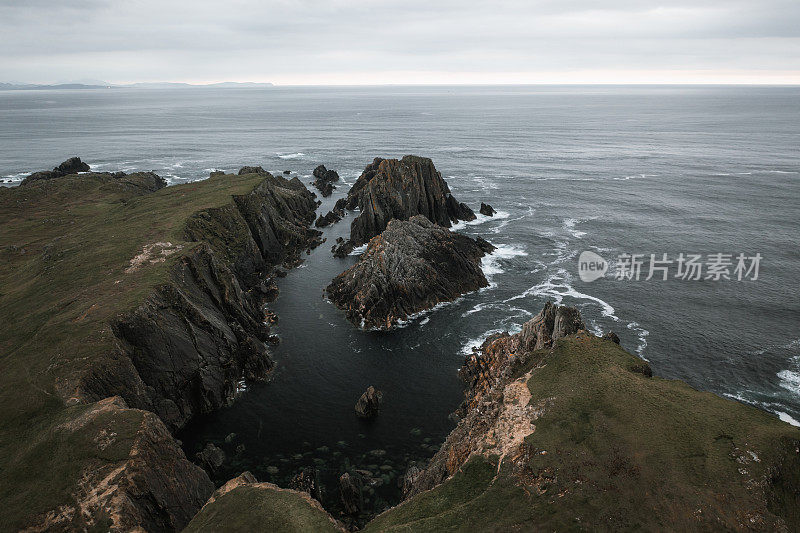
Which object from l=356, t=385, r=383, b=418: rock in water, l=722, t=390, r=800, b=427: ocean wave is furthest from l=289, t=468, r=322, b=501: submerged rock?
l=722, t=390, r=800, b=427: ocean wave

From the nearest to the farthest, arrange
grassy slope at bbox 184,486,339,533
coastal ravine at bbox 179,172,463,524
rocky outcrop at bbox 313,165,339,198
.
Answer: grassy slope at bbox 184,486,339,533
coastal ravine at bbox 179,172,463,524
rocky outcrop at bbox 313,165,339,198

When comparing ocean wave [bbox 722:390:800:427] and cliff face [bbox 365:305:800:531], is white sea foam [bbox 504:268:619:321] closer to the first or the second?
ocean wave [bbox 722:390:800:427]

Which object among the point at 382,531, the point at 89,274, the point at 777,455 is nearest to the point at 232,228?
the point at 89,274

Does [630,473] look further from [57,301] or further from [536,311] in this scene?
[57,301]

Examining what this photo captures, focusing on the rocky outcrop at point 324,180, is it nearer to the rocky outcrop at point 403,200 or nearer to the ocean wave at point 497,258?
the rocky outcrop at point 403,200

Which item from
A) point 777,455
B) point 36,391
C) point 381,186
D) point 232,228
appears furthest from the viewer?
point 381,186

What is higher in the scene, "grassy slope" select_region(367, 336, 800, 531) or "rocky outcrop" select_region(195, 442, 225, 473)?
"grassy slope" select_region(367, 336, 800, 531)

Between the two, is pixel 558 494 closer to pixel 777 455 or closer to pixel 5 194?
pixel 777 455

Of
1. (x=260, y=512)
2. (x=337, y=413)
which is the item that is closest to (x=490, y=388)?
(x=337, y=413)
